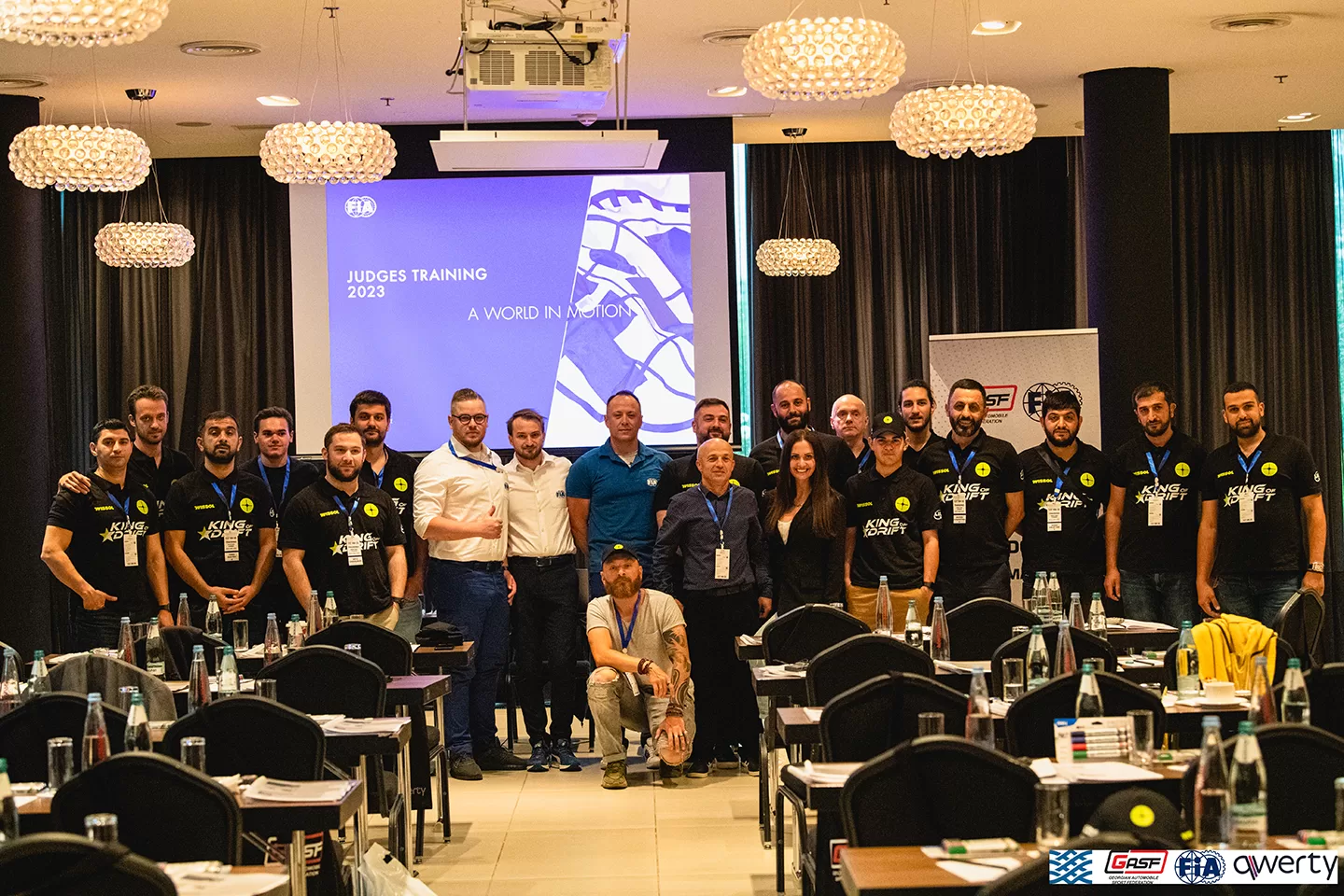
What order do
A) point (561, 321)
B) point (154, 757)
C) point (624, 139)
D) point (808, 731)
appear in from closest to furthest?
point (154, 757) < point (808, 731) < point (624, 139) < point (561, 321)

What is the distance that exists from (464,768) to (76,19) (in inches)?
176

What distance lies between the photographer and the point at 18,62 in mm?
8945

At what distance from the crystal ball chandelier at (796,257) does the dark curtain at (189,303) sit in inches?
159

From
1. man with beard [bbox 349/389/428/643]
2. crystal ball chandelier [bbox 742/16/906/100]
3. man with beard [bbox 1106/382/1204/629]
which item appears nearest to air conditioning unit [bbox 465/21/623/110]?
crystal ball chandelier [bbox 742/16/906/100]

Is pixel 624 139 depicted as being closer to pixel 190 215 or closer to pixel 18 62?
pixel 18 62

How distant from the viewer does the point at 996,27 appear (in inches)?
348

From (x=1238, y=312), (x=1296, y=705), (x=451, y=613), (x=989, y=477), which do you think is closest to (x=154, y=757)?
(x=1296, y=705)

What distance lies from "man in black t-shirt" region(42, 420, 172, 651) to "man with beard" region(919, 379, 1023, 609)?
3.96 m

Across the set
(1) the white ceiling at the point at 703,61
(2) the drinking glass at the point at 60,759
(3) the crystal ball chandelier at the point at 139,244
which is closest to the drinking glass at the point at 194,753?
(2) the drinking glass at the point at 60,759

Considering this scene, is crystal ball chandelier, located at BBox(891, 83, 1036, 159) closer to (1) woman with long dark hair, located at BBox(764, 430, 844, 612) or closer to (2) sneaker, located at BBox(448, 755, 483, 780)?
(1) woman with long dark hair, located at BBox(764, 430, 844, 612)

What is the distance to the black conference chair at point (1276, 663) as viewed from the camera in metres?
5.17

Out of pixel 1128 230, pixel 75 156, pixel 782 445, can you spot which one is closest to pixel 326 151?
pixel 75 156

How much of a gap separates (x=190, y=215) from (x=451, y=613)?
6.03m

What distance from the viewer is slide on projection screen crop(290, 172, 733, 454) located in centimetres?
1118
